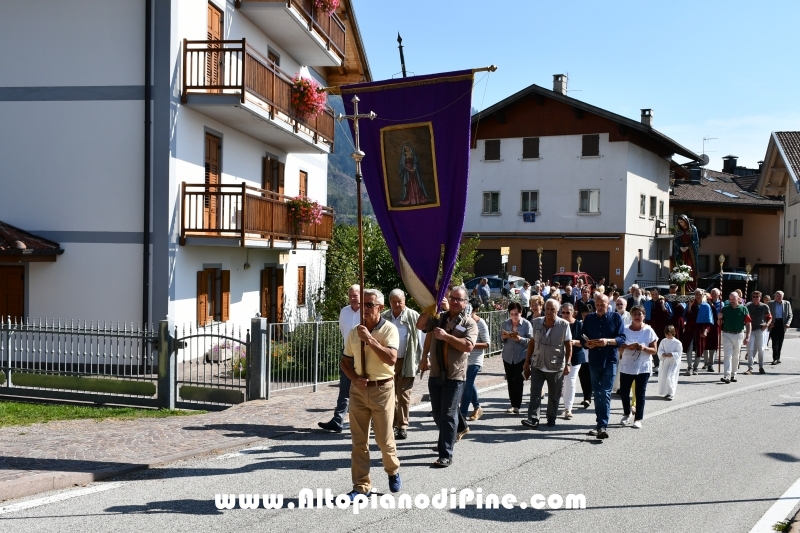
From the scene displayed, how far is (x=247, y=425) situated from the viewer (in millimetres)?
10461

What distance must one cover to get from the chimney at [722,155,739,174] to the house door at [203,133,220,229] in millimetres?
Answer: 61824

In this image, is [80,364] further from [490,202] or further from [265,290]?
[490,202]

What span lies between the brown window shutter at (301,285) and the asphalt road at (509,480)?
48.9 ft

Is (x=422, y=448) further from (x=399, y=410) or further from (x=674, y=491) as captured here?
(x=674, y=491)

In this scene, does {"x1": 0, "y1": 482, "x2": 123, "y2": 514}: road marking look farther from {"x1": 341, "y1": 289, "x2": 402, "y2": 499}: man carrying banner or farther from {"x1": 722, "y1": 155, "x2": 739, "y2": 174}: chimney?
{"x1": 722, "y1": 155, "x2": 739, "y2": 174}: chimney

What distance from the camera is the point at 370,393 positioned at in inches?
282

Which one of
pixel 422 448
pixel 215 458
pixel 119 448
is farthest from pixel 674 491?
pixel 119 448

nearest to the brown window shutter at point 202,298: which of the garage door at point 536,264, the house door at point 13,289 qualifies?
the house door at point 13,289

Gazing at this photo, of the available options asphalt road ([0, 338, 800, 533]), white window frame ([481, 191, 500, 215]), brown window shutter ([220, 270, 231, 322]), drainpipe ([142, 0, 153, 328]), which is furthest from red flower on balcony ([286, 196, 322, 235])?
white window frame ([481, 191, 500, 215])

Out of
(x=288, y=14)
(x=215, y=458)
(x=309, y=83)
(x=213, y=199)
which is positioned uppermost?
(x=288, y=14)

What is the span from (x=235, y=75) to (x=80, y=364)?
8566 mm

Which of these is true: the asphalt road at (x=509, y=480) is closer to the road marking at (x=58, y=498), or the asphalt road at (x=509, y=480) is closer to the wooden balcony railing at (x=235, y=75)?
the road marking at (x=58, y=498)

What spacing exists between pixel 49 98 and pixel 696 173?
52057 mm

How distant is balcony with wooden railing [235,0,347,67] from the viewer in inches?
788
